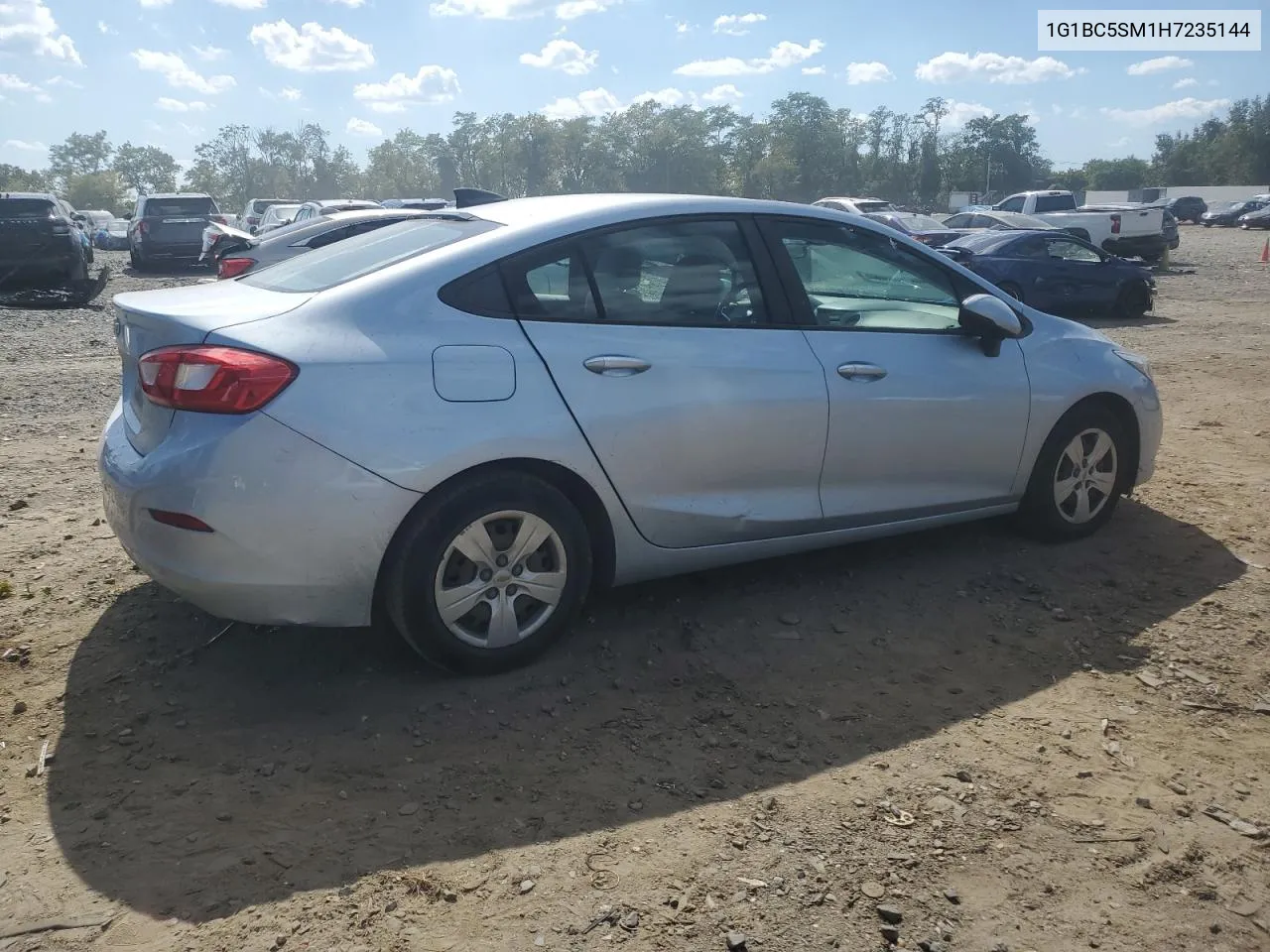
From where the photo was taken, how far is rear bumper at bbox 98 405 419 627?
10.5 feet

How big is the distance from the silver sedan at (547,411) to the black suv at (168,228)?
22259 mm

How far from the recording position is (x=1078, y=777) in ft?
10.3

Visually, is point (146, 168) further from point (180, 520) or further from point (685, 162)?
point (180, 520)

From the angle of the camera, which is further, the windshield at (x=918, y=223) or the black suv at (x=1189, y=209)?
the black suv at (x=1189, y=209)

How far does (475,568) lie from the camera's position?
355 centimetres

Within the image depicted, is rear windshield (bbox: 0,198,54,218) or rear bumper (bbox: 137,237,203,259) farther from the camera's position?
rear bumper (bbox: 137,237,203,259)

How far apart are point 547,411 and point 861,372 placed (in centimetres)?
137

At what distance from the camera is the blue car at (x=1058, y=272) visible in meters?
15.7

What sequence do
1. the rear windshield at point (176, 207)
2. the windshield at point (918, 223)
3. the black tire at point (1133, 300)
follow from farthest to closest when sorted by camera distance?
the rear windshield at point (176, 207) → the windshield at point (918, 223) → the black tire at point (1133, 300)

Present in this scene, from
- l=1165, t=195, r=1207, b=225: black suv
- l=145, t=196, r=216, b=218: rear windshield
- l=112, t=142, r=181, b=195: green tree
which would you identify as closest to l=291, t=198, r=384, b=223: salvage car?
l=145, t=196, r=216, b=218: rear windshield

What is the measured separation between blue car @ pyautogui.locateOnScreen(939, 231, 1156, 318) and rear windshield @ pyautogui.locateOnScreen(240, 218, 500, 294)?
12927 millimetres

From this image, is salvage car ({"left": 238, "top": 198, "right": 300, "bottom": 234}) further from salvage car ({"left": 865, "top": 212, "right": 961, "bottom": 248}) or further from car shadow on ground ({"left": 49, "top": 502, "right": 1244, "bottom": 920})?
car shadow on ground ({"left": 49, "top": 502, "right": 1244, "bottom": 920})

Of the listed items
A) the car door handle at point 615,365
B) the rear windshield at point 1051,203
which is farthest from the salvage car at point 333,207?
the rear windshield at point 1051,203

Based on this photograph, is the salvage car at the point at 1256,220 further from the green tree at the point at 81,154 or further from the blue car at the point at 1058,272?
the green tree at the point at 81,154
